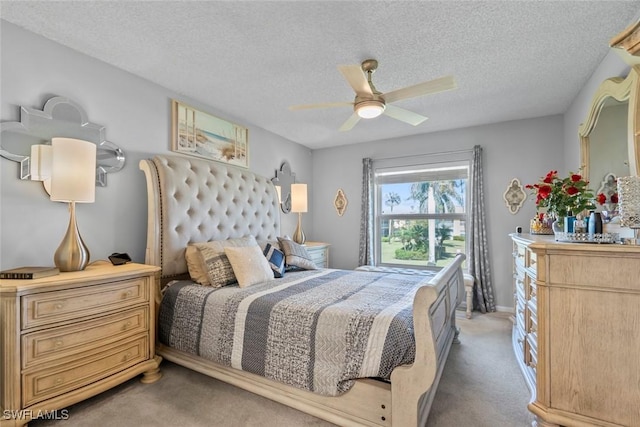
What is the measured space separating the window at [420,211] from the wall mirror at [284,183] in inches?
57.4

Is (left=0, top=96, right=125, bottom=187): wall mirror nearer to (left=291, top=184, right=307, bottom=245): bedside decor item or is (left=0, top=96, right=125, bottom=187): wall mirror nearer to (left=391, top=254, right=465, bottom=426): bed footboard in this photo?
(left=291, top=184, right=307, bottom=245): bedside decor item

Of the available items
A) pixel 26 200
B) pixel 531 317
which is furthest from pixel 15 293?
pixel 531 317

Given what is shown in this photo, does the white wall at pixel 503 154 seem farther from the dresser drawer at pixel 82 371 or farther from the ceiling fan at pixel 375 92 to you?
the dresser drawer at pixel 82 371

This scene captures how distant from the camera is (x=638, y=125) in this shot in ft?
5.85

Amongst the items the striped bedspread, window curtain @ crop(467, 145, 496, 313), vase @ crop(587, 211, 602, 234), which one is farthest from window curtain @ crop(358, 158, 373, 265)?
vase @ crop(587, 211, 602, 234)

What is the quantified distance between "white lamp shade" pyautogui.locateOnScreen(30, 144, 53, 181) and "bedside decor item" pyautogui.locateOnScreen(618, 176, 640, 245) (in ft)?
11.6

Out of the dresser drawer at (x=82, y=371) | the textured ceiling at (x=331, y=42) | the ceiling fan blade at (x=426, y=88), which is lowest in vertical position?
the dresser drawer at (x=82, y=371)

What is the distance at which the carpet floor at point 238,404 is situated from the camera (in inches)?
68.2

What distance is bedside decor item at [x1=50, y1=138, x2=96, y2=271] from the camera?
6.10ft

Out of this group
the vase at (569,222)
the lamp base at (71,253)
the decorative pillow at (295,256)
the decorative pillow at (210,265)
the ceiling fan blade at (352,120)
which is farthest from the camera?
the decorative pillow at (295,256)

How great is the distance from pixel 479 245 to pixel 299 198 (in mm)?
2610

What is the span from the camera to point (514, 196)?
3.85 m

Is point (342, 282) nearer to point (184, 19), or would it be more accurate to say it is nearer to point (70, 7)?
point (184, 19)

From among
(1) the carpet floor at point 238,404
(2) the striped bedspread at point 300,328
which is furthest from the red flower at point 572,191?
(1) the carpet floor at point 238,404
